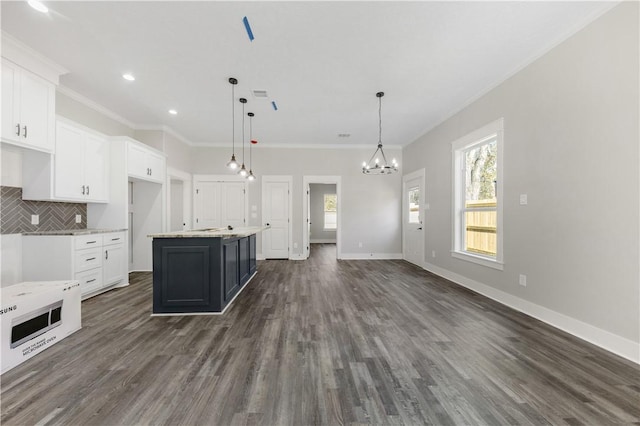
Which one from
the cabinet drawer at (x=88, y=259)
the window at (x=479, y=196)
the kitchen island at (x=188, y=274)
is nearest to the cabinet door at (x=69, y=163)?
the cabinet drawer at (x=88, y=259)

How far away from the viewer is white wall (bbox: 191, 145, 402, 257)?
265 inches

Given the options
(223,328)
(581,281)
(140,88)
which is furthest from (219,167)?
(581,281)

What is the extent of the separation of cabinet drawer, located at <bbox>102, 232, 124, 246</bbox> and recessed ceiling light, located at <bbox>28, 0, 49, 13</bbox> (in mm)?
2773

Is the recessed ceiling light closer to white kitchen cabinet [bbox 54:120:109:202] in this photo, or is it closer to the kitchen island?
white kitchen cabinet [bbox 54:120:109:202]

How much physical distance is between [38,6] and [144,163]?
2.74 m

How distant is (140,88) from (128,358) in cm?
356

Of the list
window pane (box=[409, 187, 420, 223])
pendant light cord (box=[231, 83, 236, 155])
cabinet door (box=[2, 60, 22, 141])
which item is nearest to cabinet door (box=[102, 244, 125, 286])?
cabinet door (box=[2, 60, 22, 141])

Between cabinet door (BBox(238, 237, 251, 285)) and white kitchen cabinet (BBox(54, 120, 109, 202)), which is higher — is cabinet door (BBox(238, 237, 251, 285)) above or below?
below

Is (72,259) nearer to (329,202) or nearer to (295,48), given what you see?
(295,48)

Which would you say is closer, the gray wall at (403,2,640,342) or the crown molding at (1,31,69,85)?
the gray wall at (403,2,640,342)

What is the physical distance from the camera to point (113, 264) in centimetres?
400

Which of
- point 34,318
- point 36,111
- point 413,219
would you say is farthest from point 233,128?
point 413,219

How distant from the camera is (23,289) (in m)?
2.36

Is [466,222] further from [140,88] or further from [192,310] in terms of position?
[140,88]
